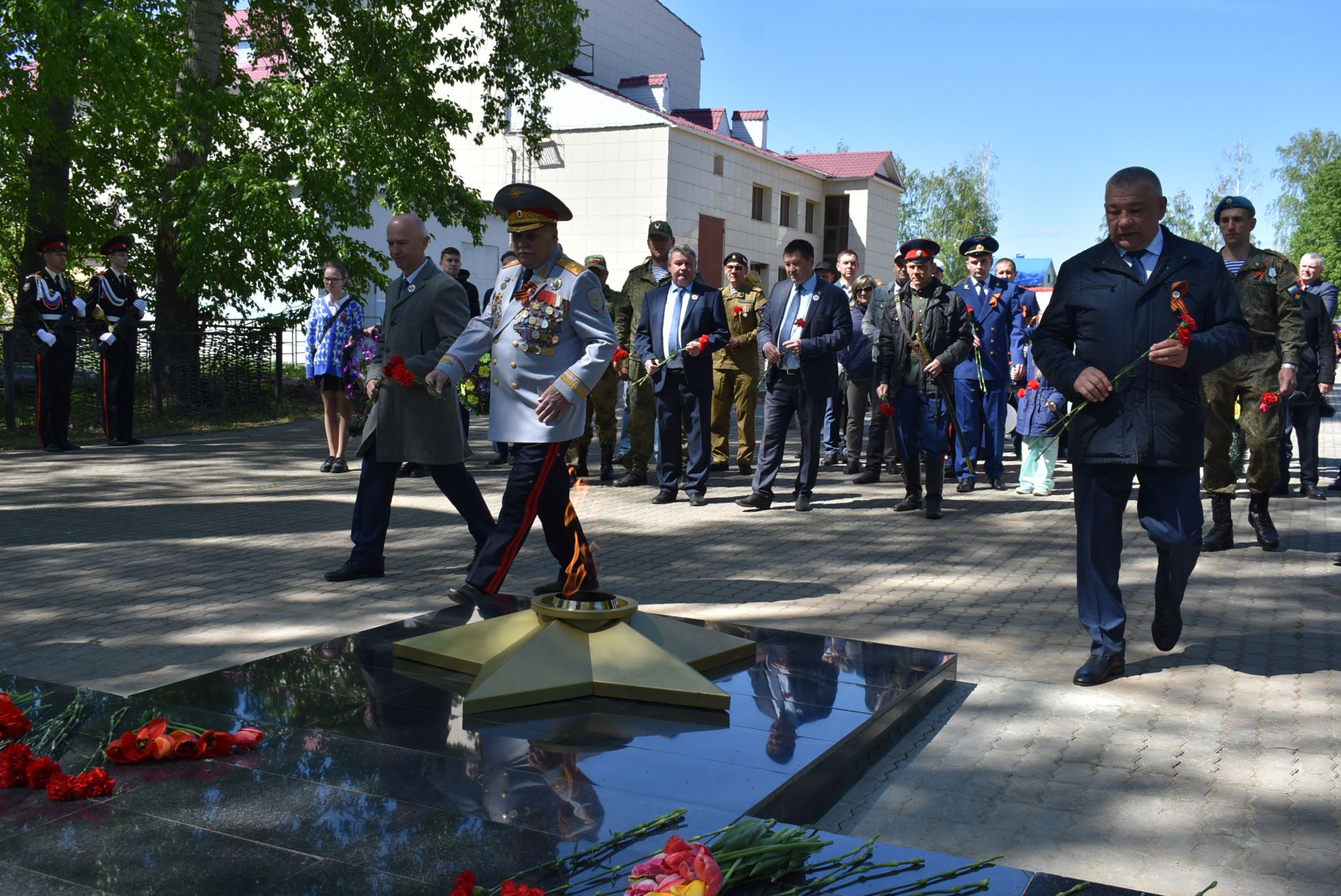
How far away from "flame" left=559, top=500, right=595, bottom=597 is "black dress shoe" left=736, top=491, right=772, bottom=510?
188 inches

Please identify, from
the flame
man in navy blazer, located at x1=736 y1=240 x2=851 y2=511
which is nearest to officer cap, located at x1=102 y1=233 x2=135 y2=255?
man in navy blazer, located at x1=736 y1=240 x2=851 y2=511

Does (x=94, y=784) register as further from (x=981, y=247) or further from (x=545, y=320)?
(x=981, y=247)

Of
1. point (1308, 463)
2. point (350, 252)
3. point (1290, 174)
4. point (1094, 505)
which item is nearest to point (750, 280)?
point (1308, 463)

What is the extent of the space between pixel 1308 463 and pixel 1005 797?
10.4m

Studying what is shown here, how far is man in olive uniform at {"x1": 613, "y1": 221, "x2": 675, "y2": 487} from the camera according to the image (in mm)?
12672

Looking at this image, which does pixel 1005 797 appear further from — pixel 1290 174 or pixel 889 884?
pixel 1290 174

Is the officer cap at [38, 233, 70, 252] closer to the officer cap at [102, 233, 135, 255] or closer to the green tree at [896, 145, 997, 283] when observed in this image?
the officer cap at [102, 233, 135, 255]

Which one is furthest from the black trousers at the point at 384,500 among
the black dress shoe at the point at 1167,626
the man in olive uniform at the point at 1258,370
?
the man in olive uniform at the point at 1258,370

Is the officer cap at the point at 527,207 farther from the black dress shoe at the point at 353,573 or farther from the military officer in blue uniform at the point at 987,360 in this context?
the military officer in blue uniform at the point at 987,360

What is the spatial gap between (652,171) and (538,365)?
3354cm

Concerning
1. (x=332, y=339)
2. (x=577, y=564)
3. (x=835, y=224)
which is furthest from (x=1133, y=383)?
(x=835, y=224)

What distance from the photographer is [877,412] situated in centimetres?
1381

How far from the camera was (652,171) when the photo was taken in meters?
38.9

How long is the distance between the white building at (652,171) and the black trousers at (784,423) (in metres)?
22.6
